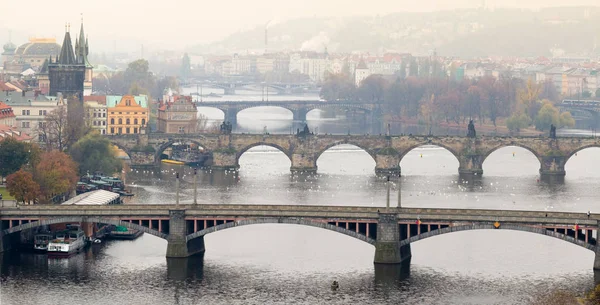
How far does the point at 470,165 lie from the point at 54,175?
1752 inches

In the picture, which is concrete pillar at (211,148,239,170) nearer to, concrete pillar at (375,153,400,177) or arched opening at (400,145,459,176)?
concrete pillar at (375,153,400,177)

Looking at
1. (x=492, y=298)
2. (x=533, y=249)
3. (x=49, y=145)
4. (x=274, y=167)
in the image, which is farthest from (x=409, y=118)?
(x=492, y=298)

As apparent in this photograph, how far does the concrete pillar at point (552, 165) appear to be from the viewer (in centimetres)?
12862

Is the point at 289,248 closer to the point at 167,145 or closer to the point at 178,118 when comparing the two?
the point at 167,145

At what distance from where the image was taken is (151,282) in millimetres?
75750

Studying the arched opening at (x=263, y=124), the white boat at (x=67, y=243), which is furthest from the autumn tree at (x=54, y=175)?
the arched opening at (x=263, y=124)

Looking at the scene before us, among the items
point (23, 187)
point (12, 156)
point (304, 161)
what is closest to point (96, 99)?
point (304, 161)

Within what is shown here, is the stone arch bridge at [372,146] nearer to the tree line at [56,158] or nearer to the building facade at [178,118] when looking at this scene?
the tree line at [56,158]

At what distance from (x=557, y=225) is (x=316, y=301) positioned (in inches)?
493

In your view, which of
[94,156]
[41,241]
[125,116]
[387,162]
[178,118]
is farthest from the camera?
[178,118]

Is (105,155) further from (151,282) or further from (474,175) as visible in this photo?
(151,282)

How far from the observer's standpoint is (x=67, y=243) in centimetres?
8231

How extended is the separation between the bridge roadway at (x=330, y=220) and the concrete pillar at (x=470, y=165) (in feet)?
159

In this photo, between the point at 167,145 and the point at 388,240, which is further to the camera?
the point at 167,145
